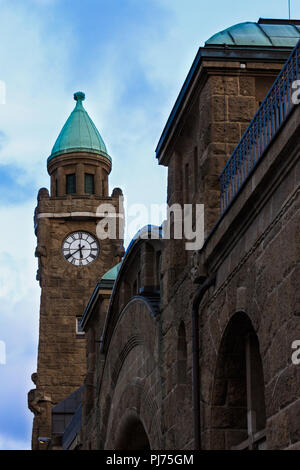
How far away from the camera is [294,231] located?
467 inches

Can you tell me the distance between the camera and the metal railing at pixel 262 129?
42.8 ft

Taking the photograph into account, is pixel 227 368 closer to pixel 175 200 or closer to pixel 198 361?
pixel 198 361

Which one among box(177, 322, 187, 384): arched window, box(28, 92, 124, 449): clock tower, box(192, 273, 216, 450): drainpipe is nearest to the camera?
box(192, 273, 216, 450): drainpipe

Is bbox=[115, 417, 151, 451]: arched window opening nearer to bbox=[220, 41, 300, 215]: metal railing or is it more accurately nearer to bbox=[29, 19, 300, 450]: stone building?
bbox=[29, 19, 300, 450]: stone building

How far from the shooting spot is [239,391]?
1518 centimetres

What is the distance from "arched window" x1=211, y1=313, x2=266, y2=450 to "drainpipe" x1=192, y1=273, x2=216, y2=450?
0.50 meters

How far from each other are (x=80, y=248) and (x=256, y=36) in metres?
38.0

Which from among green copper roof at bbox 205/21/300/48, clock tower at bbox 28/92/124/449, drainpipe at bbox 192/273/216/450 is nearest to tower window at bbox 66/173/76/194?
clock tower at bbox 28/92/124/449

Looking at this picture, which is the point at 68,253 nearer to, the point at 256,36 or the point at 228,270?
the point at 256,36

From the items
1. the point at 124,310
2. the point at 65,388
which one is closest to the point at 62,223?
the point at 65,388

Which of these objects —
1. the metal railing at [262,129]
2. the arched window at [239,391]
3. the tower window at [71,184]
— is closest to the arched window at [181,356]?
the arched window at [239,391]

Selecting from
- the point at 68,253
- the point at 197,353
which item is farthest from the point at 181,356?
the point at 68,253

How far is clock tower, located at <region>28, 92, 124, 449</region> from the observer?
5206 cm
